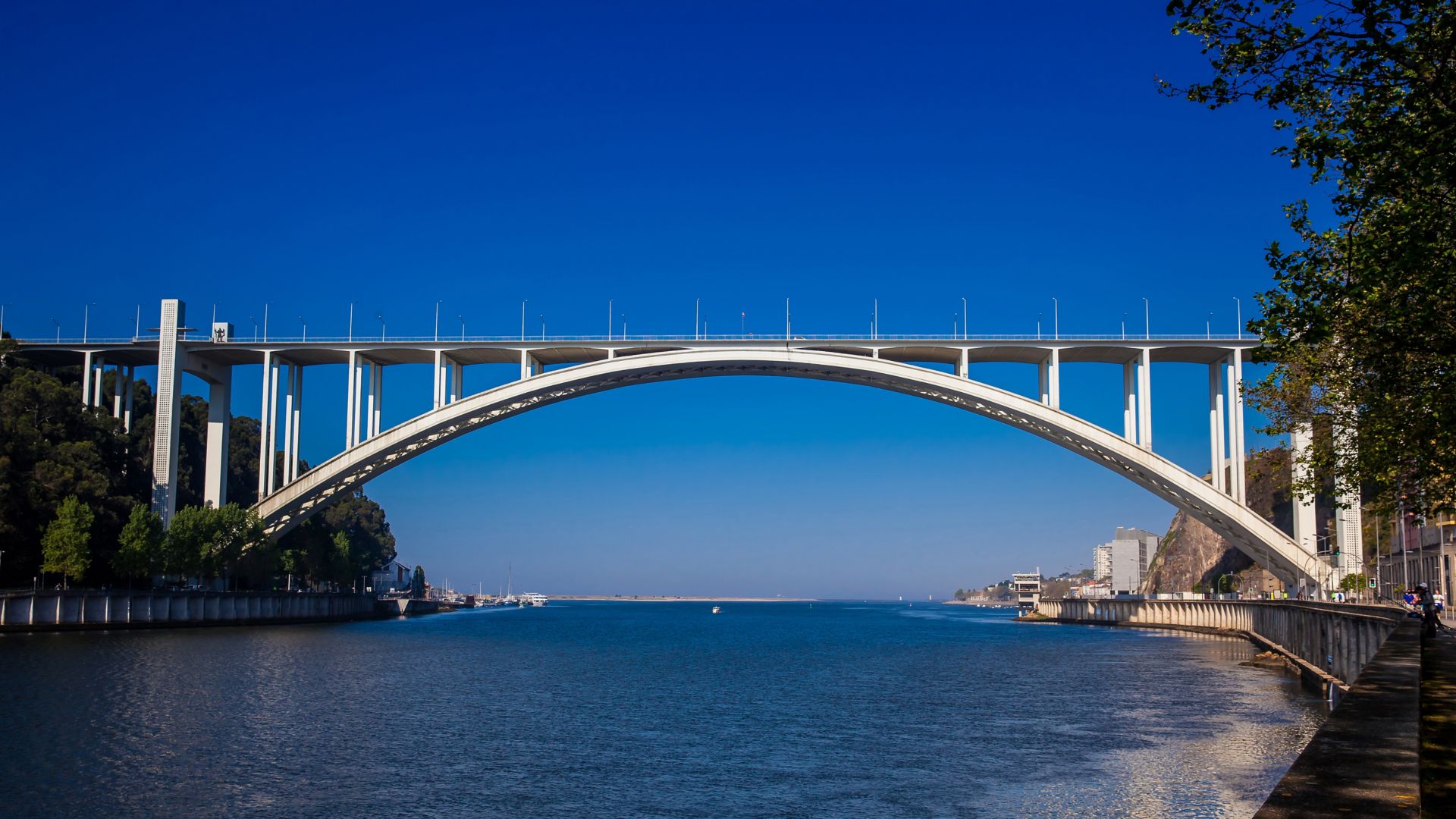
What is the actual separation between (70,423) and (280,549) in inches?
973

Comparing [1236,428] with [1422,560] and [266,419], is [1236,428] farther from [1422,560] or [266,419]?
[266,419]

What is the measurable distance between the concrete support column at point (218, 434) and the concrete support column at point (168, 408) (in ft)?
6.48

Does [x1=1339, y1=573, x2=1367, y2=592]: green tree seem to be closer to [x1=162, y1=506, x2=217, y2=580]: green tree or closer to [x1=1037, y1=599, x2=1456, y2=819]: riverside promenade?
[x1=1037, y1=599, x2=1456, y2=819]: riverside promenade

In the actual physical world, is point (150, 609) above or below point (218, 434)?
below

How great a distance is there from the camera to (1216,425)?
6012cm

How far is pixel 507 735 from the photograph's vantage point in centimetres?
2538

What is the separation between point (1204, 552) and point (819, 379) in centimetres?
7084

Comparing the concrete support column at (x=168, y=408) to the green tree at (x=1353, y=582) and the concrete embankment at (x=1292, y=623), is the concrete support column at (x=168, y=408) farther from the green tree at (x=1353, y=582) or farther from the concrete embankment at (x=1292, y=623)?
the green tree at (x=1353, y=582)

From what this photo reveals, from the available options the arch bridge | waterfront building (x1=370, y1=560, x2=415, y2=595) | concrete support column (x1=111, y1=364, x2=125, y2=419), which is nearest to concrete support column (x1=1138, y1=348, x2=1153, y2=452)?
the arch bridge

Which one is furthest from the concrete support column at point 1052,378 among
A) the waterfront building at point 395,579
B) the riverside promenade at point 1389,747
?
the waterfront building at point 395,579

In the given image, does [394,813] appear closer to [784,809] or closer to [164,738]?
[784,809]

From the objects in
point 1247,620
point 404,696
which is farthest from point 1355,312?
point 1247,620

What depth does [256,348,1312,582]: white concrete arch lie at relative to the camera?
59.5 m

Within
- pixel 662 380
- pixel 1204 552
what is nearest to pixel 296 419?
pixel 662 380
